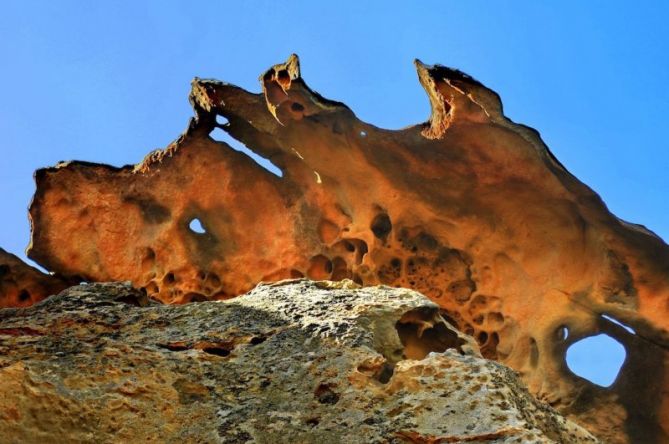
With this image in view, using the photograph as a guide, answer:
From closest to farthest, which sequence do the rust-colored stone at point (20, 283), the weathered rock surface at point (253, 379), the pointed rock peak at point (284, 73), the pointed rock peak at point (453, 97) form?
the weathered rock surface at point (253, 379)
the pointed rock peak at point (453, 97)
the pointed rock peak at point (284, 73)
the rust-colored stone at point (20, 283)

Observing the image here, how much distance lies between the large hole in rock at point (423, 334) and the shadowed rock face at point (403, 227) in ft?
6.35

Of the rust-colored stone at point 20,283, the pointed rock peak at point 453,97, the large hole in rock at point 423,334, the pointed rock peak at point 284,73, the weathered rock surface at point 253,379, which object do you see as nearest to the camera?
the weathered rock surface at point 253,379

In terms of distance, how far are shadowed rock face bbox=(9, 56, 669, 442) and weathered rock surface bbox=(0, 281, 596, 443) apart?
2.20 meters

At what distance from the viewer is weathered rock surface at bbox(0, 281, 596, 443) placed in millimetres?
4227

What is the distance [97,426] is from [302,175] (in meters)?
4.08

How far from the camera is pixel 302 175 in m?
8.10

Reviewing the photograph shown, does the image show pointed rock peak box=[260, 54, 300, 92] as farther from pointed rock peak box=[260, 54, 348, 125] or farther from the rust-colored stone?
the rust-colored stone

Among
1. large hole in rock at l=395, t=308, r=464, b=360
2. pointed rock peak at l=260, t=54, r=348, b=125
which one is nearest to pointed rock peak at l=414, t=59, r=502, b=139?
pointed rock peak at l=260, t=54, r=348, b=125

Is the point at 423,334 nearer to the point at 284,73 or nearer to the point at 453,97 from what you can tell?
the point at 453,97

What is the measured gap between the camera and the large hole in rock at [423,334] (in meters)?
5.54

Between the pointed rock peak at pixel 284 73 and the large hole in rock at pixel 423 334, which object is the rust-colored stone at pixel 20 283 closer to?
the pointed rock peak at pixel 284 73

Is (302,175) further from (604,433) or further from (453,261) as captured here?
(604,433)

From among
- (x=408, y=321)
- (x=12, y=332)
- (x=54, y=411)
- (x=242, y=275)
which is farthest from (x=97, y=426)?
(x=242, y=275)

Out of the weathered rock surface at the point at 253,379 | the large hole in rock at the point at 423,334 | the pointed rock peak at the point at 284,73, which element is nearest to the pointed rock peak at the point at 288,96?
the pointed rock peak at the point at 284,73
